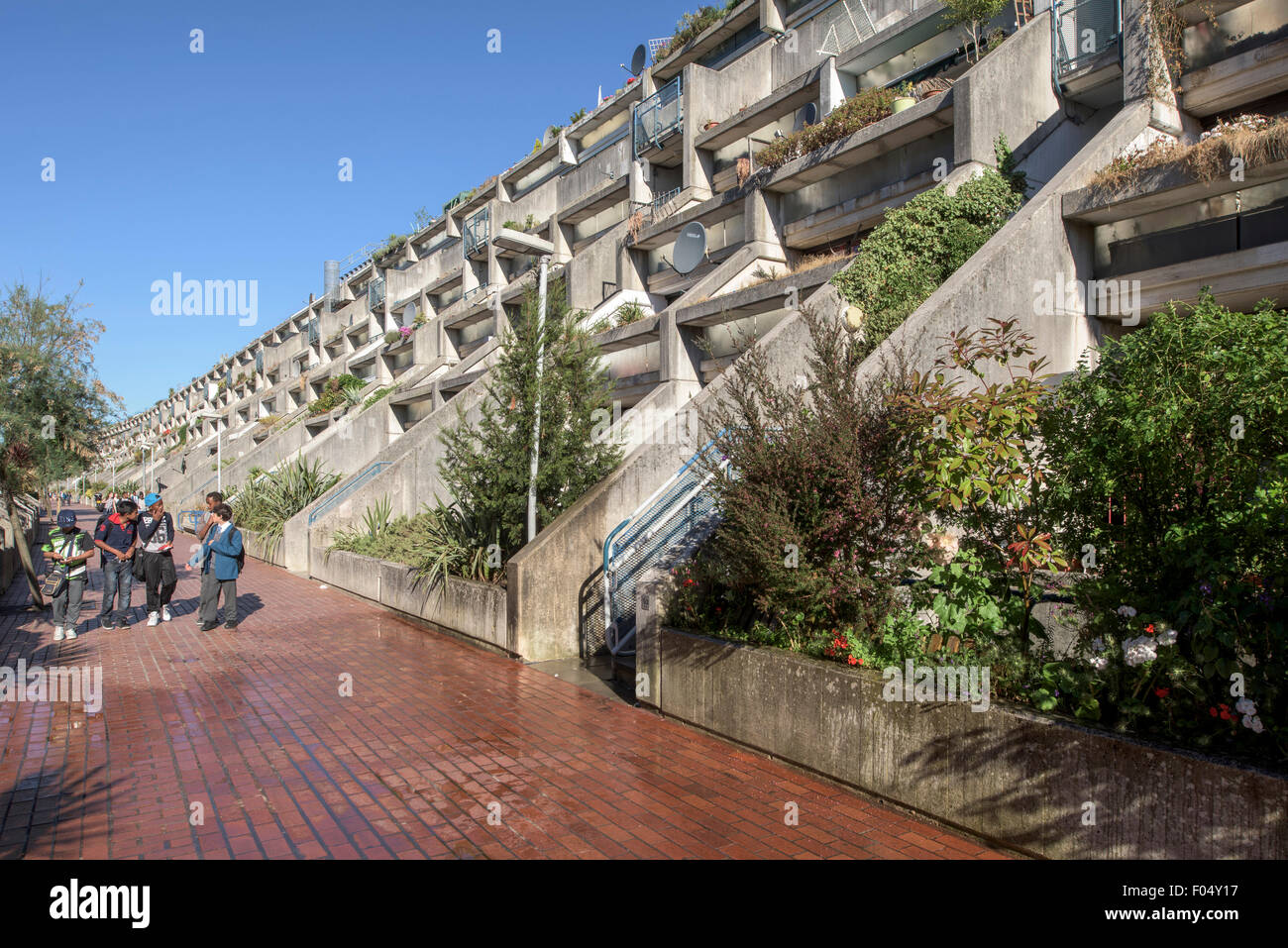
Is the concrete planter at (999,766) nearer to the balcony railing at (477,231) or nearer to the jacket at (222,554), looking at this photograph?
the jacket at (222,554)

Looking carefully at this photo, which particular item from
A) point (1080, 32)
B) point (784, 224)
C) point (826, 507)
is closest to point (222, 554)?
point (826, 507)

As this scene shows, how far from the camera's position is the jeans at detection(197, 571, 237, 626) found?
1040cm

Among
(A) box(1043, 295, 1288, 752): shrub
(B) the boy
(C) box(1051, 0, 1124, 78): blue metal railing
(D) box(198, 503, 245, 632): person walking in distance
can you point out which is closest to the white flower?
(A) box(1043, 295, 1288, 752): shrub

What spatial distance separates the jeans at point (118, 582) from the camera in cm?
1058

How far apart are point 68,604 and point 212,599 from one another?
60.6 inches

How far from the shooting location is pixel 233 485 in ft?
97.5

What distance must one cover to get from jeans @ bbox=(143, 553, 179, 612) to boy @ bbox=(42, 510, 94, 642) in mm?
869

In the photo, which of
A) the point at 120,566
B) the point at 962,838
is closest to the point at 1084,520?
the point at 962,838

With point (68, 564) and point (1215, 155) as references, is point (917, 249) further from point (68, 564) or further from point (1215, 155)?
point (68, 564)

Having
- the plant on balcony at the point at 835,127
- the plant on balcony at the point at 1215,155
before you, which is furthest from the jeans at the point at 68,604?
the plant on balcony at the point at 835,127

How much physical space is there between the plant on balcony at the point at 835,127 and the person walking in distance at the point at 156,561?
52.1 feet

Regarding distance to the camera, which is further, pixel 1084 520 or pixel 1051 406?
pixel 1051 406
